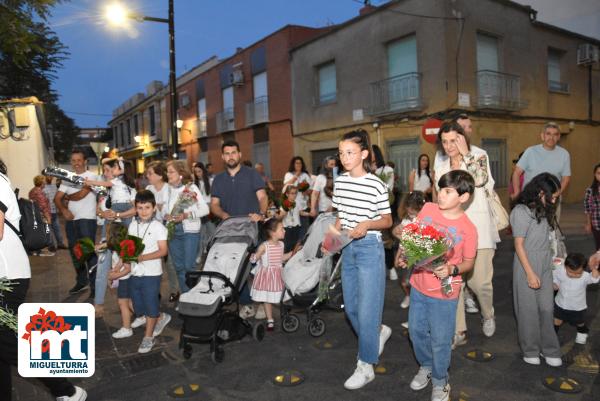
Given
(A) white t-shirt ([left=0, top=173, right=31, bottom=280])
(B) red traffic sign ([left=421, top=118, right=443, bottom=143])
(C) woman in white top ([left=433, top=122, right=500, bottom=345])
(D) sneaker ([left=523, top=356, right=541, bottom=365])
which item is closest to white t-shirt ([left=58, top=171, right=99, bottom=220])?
(A) white t-shirt ([left=0, top=173, right=31, bottom=280])

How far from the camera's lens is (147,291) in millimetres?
4594

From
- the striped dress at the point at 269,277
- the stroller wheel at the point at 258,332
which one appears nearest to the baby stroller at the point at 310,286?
the striped dress at the point at 269,277

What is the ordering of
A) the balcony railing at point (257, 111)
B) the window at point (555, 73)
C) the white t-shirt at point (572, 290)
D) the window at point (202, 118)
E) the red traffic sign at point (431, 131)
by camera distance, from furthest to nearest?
the window at point (202, 118) → the balcony railing at point (257, 111) → the window at point (555, 73) → the red traffic sign at point (431, 131) → the white t-shirt at point (572, 290)

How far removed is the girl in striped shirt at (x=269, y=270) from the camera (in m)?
5.00

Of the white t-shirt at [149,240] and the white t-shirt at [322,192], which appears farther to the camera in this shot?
the white t-shirt at [322,192]

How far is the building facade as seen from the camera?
45.9 ft

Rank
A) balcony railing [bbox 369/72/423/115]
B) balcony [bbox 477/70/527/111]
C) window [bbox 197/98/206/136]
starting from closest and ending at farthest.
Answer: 1. balcony [bbox 477/70/527/111]
2. balcony railing [bbox 369/72/423/115]
3. window [bbox 197/98/206/136]

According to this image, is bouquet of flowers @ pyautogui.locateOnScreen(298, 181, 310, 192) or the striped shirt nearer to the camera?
the striped shirt

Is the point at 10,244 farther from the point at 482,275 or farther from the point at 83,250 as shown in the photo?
the point at 482,275

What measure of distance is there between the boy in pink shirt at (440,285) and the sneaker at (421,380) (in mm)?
239

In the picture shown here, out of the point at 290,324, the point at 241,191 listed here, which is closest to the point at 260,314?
the point at 290,324

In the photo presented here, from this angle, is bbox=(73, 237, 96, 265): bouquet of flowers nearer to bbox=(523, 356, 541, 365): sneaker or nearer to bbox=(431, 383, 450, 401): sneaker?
bbox=(431, 383, 450, 401): sneaker

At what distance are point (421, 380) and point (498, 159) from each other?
44.9ft

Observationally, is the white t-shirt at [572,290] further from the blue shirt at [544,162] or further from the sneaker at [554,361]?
the blue shirt at [544,162]
